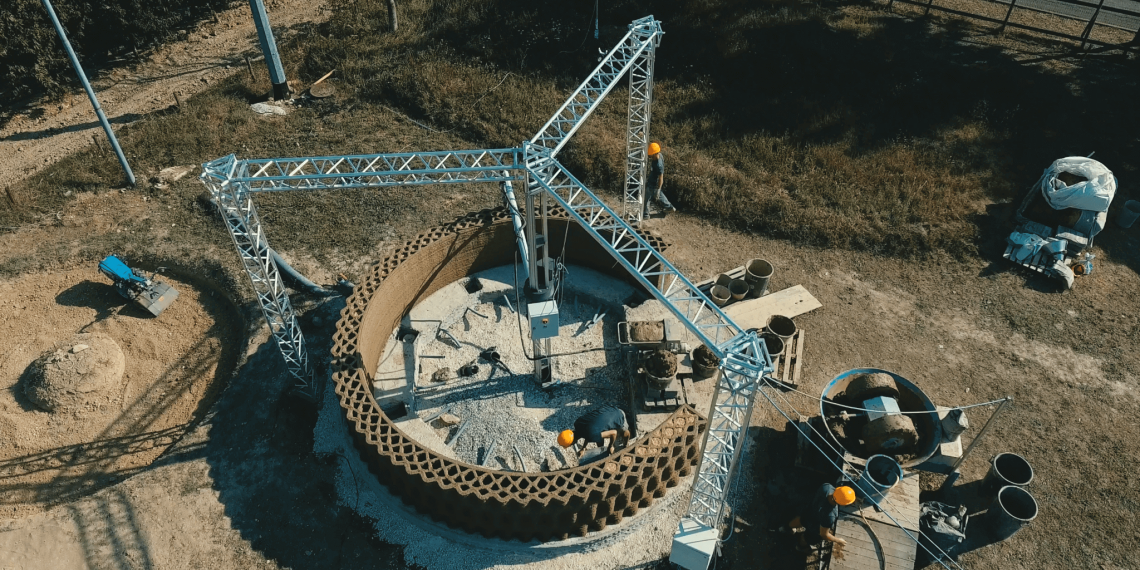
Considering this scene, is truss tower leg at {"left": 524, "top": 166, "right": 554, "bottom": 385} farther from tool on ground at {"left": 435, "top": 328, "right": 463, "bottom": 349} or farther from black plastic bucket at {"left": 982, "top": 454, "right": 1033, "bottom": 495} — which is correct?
black plastic bucket at {"left": 982, "top": 454, "right": 1033, "bottom": 495}

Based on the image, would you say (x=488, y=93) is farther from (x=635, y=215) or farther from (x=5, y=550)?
(x=5, y=550)

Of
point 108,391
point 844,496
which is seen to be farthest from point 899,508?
point 108,391

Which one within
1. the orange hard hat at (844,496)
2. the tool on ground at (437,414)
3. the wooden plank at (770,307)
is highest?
the orange hard hat at (844,496)

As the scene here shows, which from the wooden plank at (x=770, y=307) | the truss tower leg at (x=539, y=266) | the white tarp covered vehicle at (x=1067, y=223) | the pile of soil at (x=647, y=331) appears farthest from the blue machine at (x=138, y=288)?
the white tarp covered vehicle at (x=1067, y=223)

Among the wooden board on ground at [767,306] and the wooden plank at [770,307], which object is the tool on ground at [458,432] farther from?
the wooden plank at [770,307]

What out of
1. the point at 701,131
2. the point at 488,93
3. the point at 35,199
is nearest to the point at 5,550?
the point at 35,199

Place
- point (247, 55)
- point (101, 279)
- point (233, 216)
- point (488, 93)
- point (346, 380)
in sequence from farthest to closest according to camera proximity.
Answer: point (247, 55) < point (488, 93) < point (101, 279) < point (346, 380) < point (233, 216)
